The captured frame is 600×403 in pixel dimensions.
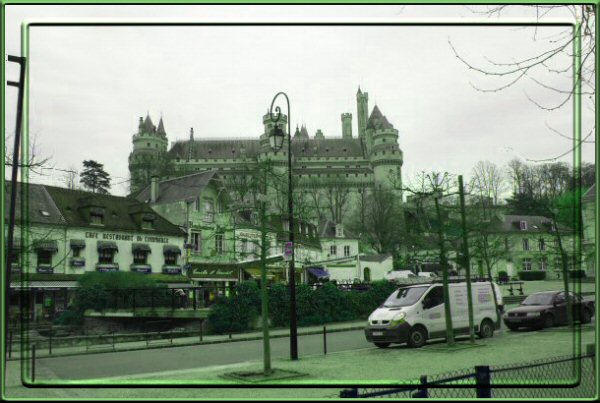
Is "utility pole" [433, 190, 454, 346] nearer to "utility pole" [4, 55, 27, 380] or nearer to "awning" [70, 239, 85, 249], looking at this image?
"utility pole" [4, 55, 27, 380]

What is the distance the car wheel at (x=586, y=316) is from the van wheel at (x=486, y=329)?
11.3m

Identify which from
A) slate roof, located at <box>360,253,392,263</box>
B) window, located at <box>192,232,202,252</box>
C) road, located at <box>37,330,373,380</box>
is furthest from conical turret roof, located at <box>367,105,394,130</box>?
A: slate roof, located at <box>360,253,392,263</box>

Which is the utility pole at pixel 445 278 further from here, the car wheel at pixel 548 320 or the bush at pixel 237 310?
the bush at pixel 237 310

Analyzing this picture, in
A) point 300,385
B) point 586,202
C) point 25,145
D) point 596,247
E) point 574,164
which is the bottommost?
point 300,385

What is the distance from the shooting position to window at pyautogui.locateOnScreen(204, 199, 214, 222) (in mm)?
29234

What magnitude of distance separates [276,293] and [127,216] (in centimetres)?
725

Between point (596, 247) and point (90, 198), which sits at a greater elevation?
point (90, 198)

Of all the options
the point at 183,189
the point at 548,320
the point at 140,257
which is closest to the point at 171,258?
the point at 140,257

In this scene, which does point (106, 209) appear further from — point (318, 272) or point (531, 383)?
point (318, 272)

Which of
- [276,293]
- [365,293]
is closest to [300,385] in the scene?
[276,293]

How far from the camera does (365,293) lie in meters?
24.9

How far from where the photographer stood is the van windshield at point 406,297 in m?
14.1

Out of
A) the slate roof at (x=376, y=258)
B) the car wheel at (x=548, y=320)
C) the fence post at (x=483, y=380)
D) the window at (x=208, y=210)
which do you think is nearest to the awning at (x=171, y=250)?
the window at (x=208, y=210)

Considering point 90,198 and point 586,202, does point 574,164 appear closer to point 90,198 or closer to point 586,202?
point 586,202
